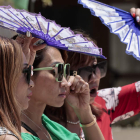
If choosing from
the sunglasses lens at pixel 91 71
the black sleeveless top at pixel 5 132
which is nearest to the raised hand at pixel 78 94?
the sunglasses lens at pixel 91 71

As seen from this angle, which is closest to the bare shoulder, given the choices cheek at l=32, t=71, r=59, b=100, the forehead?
cheek at l=32, t=71, r=59, b=100

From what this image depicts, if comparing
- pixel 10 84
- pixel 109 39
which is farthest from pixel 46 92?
pixel 109 39

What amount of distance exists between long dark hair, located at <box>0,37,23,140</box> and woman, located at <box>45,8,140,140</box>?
118 cm

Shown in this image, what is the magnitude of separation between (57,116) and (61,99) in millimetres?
560

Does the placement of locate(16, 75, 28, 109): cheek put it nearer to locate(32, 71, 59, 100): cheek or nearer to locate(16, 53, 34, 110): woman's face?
locate(16, 53, 34, 110): woman's face

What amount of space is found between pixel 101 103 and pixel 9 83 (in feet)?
5.32

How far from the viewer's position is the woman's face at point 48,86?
206cm

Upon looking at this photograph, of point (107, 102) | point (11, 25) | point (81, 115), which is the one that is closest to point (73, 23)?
point (107, 102)

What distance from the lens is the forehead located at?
6.93 feet

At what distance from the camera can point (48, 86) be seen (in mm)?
2068

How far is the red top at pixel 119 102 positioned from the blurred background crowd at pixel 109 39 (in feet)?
10.6

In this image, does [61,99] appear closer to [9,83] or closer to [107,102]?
[9,83]

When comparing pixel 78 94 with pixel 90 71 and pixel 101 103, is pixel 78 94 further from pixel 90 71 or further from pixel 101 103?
pixel 101 103

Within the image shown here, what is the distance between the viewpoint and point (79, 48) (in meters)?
2.19
